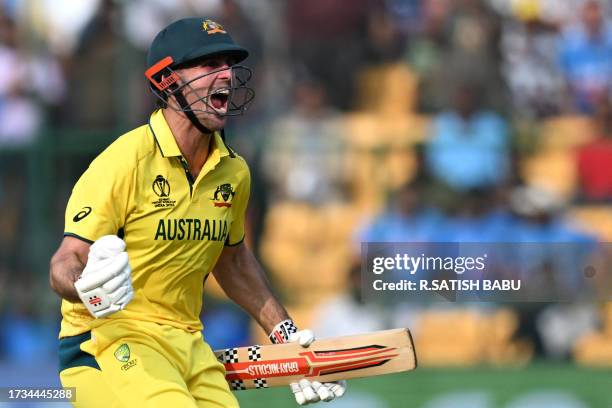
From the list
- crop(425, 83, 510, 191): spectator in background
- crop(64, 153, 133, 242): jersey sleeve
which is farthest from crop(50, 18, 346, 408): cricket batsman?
crop(425, 83, 510, 191): spectator in background

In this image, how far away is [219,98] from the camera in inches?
174

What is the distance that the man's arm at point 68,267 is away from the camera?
3810mm

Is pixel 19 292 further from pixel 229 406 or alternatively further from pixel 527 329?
pixel 229 406

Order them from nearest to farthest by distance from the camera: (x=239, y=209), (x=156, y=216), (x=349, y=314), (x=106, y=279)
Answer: (x=106, y=279), (x=156, y=216), (x=239, y=209), (x=349, y=314)

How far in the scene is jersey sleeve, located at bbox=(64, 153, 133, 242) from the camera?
4.04 meters

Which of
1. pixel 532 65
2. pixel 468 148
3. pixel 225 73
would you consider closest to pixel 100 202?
pixel 225 73

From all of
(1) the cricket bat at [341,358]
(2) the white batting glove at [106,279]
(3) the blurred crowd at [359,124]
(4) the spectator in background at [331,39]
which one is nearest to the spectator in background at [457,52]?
(3) the blurred crowd at [359,124]

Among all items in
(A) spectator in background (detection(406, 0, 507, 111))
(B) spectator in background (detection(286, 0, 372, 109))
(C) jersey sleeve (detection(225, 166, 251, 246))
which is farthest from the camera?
(B) spectator in background (detection(286, 0, 372, 109))

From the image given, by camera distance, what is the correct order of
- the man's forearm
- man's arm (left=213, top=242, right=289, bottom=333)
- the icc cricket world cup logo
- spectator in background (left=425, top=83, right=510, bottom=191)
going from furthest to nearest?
spectator in background (left=425, top=83, right=510, bottom=191) < man's arm (left=213, top=242, right=289, bottom=333) < the icc cricket world cup logo < the man's forearm

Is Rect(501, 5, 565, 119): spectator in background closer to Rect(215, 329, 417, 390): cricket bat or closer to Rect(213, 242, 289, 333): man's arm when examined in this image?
Rect(213, 242, 289, 333): man's arm

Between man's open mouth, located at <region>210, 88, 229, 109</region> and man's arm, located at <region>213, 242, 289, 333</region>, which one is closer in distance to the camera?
man's open mouth, located at <region>210, 88, 229, 109</region>

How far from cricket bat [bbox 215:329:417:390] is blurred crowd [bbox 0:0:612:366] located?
10.8 ft

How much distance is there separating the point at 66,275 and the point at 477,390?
4.52 meters

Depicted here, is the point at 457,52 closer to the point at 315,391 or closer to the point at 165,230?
the point at 315,391
